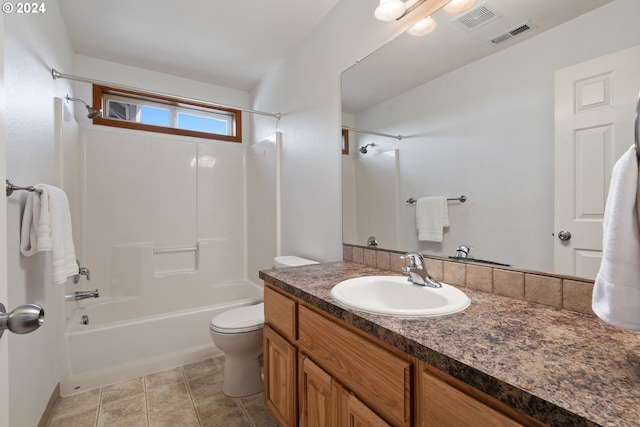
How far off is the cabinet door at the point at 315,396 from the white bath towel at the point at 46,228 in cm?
124

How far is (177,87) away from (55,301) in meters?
2.05

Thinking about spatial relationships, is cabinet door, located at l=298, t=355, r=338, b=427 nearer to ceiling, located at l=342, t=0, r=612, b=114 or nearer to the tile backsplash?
the tile backsplash

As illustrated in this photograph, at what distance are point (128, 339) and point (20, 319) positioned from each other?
6.46 feet

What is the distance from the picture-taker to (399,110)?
153 cm

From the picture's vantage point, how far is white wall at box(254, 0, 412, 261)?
1734mm

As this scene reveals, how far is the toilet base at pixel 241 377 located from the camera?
185 centimetres

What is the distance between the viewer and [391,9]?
4.57ft

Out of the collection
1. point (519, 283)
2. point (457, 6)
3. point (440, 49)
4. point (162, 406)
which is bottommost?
point (162, 406)

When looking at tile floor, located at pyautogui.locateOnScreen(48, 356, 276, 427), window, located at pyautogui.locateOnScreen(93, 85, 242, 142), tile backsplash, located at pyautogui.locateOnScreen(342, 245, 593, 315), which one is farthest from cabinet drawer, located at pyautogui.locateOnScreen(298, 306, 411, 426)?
window, located at pyautogui.locateOnScreen(93, 85, 242, 142)

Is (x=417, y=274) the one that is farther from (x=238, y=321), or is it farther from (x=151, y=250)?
(x=151, y=250)

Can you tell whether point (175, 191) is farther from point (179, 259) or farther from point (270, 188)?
point (270, 188)

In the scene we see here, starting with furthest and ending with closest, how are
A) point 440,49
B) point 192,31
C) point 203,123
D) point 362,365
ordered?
point 203,123 < point 192,31 < point 440,49 < point 362,365

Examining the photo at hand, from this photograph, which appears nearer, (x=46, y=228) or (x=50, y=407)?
(x=46, y=228)

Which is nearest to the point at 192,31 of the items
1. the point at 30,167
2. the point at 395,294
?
the point at 30,167
